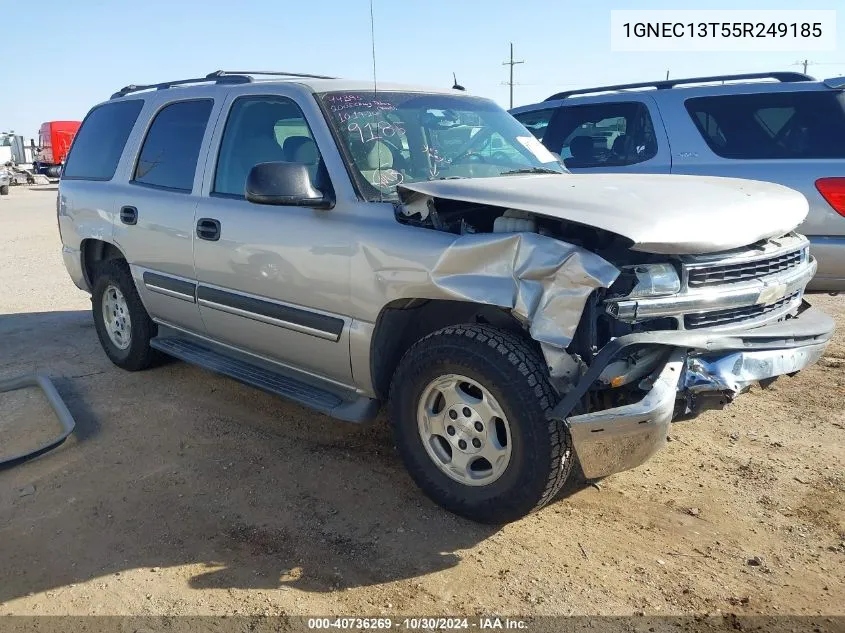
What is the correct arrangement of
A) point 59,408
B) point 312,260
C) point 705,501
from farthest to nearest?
1. point 59,408
2. point 312,260
3. point 705,501

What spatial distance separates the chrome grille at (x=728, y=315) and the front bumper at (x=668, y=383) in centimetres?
6

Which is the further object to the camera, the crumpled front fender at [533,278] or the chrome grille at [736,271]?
the chrome grille at [736,271]

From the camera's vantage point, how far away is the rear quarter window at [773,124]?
17.0 feet

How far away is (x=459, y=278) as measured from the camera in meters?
3.00

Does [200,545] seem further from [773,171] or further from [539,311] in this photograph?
[773,171]

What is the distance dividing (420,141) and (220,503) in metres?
2.08

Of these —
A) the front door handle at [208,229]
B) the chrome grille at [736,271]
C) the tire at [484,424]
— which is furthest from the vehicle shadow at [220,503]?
the chrome grille at [736,271]

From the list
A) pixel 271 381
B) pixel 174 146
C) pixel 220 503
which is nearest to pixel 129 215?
pixel 174 146

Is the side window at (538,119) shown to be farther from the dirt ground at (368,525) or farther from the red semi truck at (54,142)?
the red semi truck at (54,142)

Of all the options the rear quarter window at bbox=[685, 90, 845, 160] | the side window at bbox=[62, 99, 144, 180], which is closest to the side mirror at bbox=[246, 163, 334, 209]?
the side window at bbox=[62, 99, 144, 180]

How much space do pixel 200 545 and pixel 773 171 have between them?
4.57 metres

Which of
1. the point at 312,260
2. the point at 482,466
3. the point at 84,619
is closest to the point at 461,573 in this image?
the point at 482,466

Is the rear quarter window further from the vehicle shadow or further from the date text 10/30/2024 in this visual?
the date text 10/30/2024

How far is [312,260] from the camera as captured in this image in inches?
140
